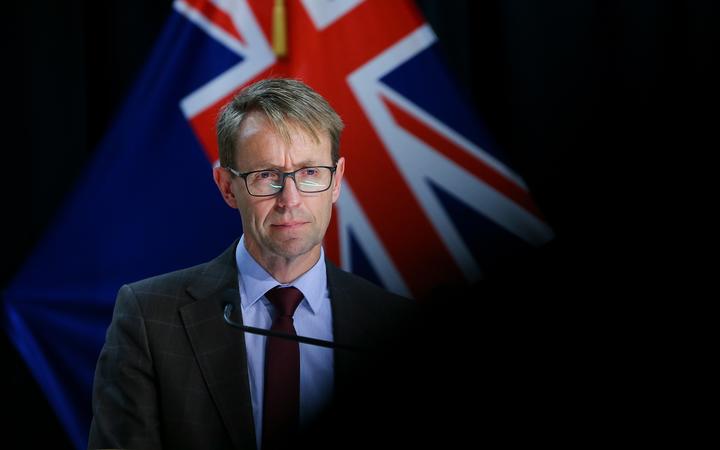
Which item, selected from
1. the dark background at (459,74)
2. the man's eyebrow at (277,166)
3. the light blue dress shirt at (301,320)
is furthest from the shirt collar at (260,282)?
the dark background at (459,74)

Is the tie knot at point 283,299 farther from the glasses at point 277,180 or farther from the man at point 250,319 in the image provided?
the glasses at point 277,180

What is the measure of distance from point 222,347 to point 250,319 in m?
0.05

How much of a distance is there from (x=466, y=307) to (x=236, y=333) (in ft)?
2.23

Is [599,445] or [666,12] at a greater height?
[666,12]

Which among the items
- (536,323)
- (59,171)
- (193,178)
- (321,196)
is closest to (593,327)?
(536,323)

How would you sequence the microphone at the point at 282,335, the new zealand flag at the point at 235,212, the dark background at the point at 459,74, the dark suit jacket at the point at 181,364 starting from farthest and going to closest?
1. the dark background at the point at 459,74
2. the new zealand flag at the point at 235,212
3. the dark suit jacket at the point at 181,364
4. the microphone at the point at 282,335

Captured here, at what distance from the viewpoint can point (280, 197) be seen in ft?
2.99

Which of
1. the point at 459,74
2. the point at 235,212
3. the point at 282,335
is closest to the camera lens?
the point at 282,335

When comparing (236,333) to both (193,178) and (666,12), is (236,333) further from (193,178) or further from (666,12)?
(666,12)

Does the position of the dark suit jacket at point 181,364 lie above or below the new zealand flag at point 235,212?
below

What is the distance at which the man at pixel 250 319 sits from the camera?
34.6 inches

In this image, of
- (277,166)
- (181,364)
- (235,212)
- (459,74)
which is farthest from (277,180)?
(459,74)

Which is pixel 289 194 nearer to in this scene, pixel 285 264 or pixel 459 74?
pixel 285 264

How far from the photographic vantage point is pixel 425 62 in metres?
1.52
